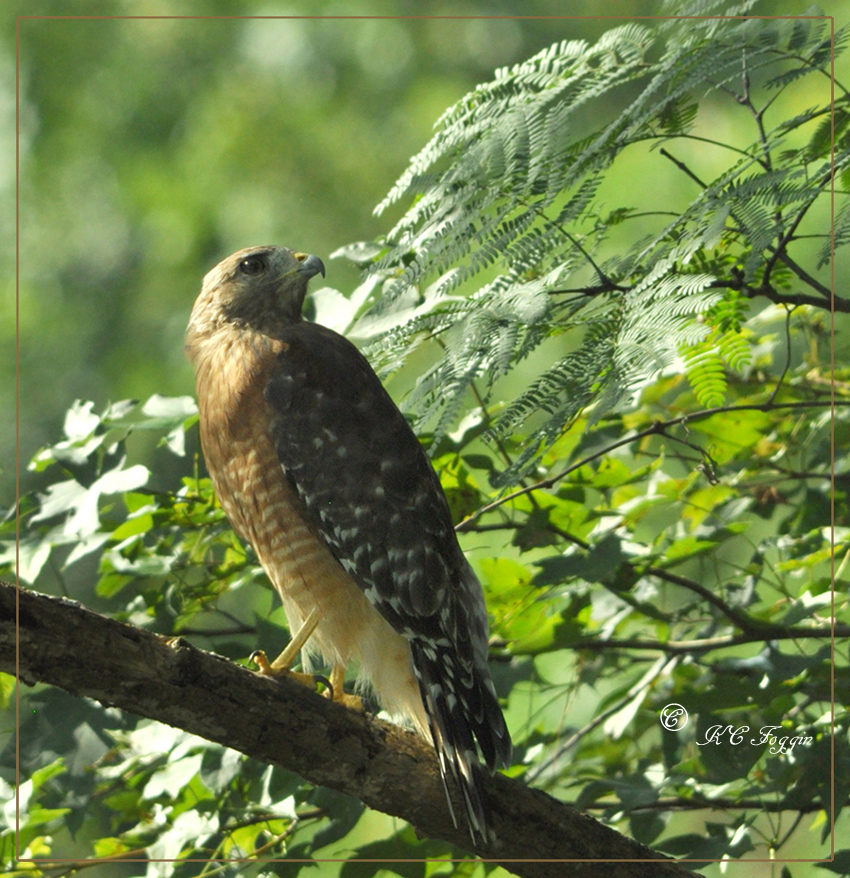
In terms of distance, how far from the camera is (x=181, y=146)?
249 inches

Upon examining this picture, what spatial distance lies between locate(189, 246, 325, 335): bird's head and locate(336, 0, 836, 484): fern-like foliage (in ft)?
1.29

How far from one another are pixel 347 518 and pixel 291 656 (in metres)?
0.26

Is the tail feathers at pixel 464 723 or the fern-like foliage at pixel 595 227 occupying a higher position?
the fern-like foliage at pixel 595 227

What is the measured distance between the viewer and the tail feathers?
159 centimetres

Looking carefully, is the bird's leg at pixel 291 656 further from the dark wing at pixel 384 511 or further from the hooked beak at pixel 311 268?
the hooked beak at pixel 311 268

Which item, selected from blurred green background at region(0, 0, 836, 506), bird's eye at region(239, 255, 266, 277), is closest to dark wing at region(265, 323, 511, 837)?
bird's eye at region(239, 255, 266, 277)

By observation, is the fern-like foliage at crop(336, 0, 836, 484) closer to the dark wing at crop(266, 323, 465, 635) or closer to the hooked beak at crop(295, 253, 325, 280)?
the dark wing at crop(266, 323, 465, 635)

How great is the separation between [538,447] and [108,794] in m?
1.12

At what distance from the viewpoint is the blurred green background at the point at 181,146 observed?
5418 mm

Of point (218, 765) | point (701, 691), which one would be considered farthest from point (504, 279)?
point (218, 765)

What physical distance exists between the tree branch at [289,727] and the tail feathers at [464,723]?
35 millimetres

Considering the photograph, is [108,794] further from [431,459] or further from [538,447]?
[538,447]

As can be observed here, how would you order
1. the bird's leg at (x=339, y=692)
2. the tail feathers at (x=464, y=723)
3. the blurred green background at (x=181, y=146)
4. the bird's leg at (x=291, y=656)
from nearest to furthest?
the tail feathers at (x=464, y=723) → the bird's leg at (x=291, y=656) → the bird's leg at (x=339, y=692) → the blurred green background at (x=181, y=146)

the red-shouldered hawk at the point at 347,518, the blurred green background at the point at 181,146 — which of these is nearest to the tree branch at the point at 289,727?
the red-shouldered hawk at the point at 347,518
